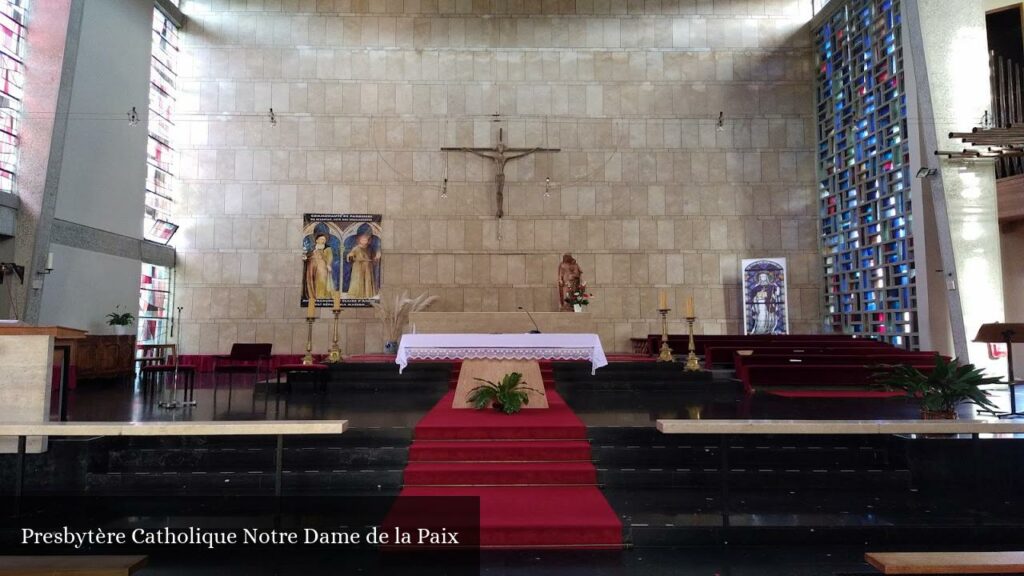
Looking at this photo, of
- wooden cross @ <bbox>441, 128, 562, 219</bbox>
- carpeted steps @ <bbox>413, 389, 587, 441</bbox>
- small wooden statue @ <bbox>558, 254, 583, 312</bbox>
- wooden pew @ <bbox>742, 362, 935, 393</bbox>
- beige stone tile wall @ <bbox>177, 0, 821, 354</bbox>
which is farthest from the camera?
wooden cross @ <bbox>441, 128, 562, 219</bbox>

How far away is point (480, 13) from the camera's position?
14.6 meters

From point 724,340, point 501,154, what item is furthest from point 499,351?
point 501,154

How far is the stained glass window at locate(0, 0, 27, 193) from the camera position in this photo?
9.74m

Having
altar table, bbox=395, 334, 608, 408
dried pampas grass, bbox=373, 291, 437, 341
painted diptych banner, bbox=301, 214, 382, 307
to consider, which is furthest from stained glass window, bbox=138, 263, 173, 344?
altar table, bbox=395, 334, 608, 408

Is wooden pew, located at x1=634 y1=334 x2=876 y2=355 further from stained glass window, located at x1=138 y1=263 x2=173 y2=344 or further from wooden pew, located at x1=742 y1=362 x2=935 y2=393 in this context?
stained glass window, located at x1=138 y1=263 x2=173 y2=344

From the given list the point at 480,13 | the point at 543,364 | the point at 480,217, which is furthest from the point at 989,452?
the point at 480,13

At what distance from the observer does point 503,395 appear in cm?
614

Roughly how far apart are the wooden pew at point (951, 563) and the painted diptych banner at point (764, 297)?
37.9ft

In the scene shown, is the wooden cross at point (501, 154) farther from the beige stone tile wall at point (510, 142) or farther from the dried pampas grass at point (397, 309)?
the dried pampas grass at point (397, 309)

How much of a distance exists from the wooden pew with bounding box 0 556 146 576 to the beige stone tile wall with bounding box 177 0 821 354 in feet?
36.7

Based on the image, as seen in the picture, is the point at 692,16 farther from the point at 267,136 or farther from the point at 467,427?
the point at 467,427

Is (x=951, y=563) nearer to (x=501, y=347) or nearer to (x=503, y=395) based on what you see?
(x=503, y=395)

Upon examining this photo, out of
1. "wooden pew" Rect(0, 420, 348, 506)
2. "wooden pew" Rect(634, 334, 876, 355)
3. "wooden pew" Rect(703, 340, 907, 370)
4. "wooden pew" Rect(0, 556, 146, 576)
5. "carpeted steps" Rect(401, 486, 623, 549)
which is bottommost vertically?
"carpeted steps" Rect(401, 486, 623, 549)

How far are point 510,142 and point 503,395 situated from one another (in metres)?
9.37
